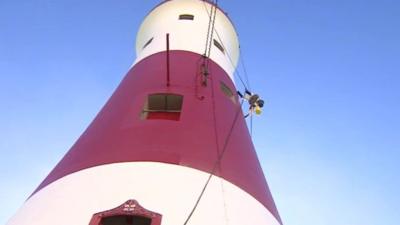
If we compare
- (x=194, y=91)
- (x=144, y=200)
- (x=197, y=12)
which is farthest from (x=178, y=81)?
(x=197, y=12)

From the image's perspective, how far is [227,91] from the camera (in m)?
9.48

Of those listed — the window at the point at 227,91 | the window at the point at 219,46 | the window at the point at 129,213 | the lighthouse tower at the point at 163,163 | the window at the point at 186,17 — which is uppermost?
the window at the point at 186,17

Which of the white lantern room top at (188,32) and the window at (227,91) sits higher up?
the white lantern room top at (188,32)

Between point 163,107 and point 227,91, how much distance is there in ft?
5.51

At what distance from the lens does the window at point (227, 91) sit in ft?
30.4

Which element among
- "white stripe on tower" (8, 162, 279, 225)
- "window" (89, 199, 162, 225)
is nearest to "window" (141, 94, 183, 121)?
"white stripe on tower" (8, 162, 279, 225)

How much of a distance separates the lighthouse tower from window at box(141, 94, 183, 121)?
0.06 feet

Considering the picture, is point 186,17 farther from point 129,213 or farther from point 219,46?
point 129,213

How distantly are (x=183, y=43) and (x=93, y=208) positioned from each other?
5.63 meters

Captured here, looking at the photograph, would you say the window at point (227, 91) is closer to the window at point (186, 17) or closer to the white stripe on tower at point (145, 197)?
the window at point (186, 17)

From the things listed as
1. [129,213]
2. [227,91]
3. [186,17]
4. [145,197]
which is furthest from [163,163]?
[186,17]

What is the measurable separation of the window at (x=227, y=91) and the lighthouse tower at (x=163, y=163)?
0.03 metres

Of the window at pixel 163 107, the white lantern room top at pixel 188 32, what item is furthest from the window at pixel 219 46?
the window at pixel 163 107

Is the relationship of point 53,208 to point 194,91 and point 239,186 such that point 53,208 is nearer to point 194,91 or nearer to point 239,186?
point 239,186
